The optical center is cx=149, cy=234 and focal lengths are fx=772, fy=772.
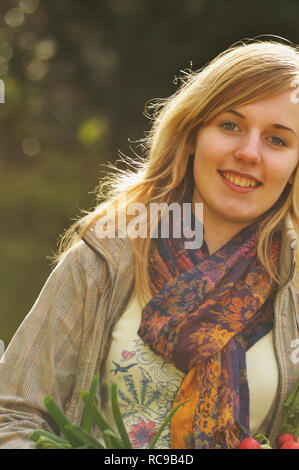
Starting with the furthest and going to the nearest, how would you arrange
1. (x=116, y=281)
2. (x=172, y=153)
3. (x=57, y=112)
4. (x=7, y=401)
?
(x=57, y=112)
(x=172, y=153)
(x=116, y=281)
(x=7, y=401)

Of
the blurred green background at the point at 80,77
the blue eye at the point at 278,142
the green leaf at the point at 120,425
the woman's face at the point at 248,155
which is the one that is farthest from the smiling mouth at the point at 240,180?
the blurred green background at the point at 80,77

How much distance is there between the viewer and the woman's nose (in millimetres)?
1750

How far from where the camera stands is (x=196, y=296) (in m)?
1.81

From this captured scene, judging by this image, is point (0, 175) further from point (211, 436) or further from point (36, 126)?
point (211, 436)

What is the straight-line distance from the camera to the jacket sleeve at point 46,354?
168 cm

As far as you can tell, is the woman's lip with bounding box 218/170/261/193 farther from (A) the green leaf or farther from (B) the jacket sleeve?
(A) the green leaf

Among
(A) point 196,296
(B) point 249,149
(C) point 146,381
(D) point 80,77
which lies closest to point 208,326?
(A) point 196,296

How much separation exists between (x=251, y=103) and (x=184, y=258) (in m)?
0.41

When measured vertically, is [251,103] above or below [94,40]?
below

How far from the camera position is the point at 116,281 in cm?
180

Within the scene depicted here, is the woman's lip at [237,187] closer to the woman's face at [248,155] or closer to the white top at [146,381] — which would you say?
the woman's face at [248,155]

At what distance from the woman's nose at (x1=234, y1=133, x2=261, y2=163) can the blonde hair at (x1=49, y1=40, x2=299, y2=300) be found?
87mm

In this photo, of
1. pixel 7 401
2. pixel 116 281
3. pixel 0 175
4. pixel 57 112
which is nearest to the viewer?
pixel 7 401

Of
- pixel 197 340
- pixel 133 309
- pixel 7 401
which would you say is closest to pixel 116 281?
pixel 133 309
